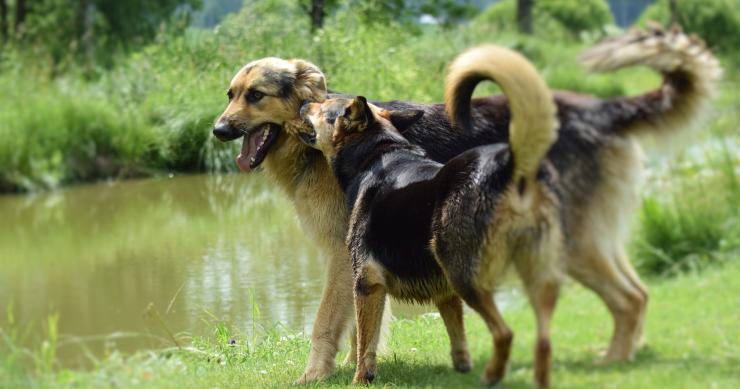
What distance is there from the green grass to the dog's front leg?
0.19m

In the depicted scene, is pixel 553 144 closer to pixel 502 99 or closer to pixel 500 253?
pixel 500 253

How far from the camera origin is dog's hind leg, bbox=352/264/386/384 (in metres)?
6.05

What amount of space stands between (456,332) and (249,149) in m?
2.22

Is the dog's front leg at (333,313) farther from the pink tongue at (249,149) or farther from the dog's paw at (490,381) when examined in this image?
the dog's paw at (490,381)

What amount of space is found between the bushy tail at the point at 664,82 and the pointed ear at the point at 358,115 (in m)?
1.79

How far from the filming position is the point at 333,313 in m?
6.98

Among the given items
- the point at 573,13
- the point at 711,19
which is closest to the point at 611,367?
the point at 711,19

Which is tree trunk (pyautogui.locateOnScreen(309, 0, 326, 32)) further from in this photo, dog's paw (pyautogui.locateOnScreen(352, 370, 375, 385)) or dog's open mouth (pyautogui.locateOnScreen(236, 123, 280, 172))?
dog's paw (pyautogui.locateOnScreen(352, 370, 375, 385))

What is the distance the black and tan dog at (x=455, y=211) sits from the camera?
4.66 m

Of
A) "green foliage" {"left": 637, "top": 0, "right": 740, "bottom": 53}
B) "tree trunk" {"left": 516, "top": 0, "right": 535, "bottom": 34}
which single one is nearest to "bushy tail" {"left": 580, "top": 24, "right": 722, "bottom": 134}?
"green foliage" {"left": 637, "top": 0, "right": 740, "bottom": 53}

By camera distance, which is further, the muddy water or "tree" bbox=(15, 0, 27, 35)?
"tree" bbox=(15, 0, 27, 35)

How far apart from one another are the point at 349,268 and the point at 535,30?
124ft

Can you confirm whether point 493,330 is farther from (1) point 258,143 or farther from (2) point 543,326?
(1) point 258,143

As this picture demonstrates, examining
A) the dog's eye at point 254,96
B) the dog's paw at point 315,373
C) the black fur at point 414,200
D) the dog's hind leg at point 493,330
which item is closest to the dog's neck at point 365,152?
the black fur at point 414,200
